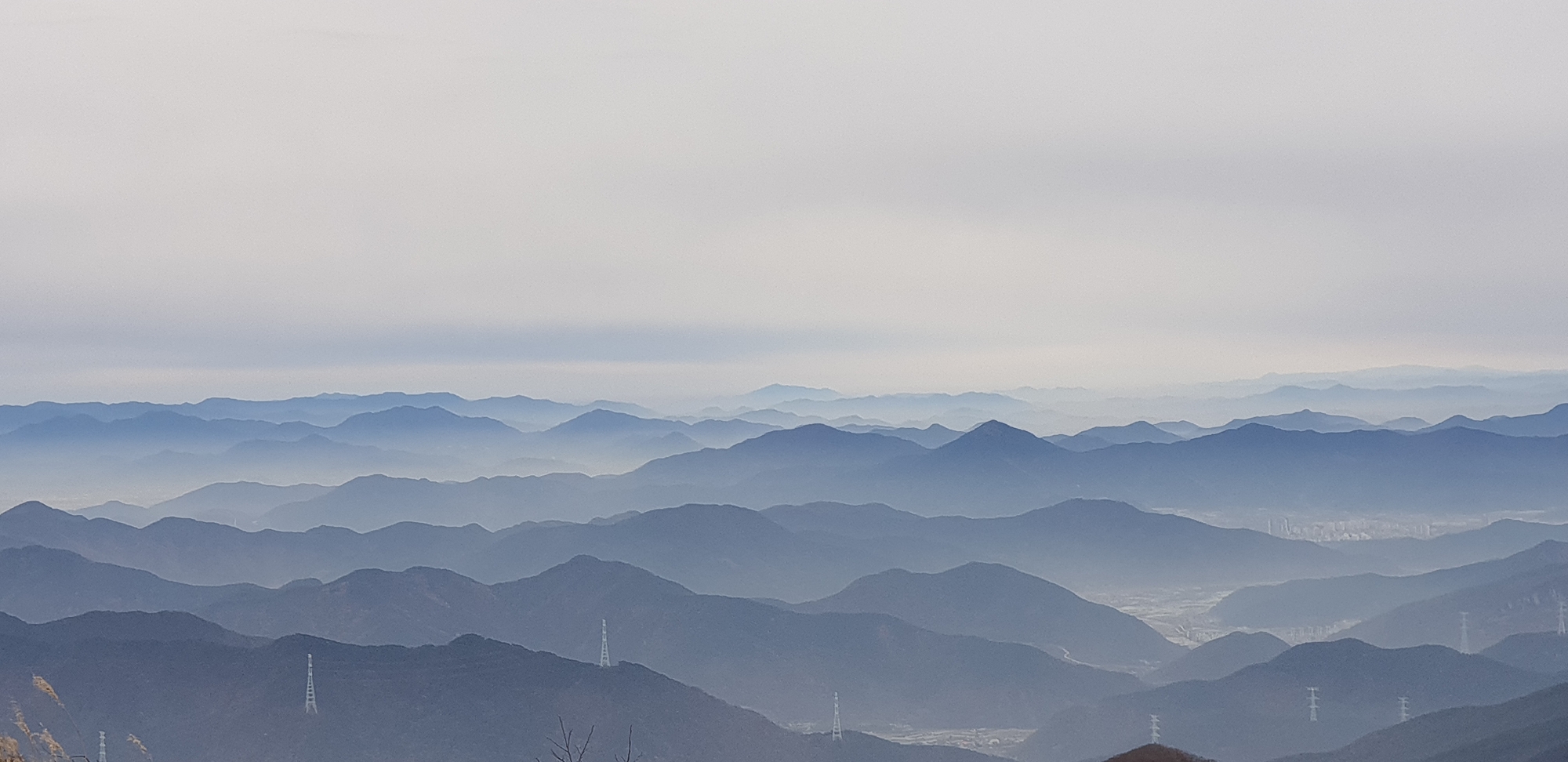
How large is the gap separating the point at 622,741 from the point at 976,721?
85.8 metres

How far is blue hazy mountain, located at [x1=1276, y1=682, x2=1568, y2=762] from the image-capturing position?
96.4 meters

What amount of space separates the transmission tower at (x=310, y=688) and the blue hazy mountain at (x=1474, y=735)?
306 feet

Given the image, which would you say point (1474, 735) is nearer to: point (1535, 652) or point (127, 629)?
point (1535, 652)

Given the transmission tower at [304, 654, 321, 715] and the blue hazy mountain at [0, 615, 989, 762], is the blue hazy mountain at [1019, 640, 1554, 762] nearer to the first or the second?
Result: the blue hazy mountain at [0, 615, 989, 762]

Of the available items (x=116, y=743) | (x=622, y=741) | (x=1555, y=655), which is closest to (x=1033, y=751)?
(x=622, y=741)

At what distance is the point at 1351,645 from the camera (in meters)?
172

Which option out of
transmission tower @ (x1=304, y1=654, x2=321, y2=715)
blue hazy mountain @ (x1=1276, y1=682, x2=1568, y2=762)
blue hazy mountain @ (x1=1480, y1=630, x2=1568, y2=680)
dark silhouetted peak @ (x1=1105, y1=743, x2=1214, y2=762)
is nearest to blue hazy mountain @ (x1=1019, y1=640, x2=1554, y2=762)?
blue hazy mountain @ (x1=1480, y1=630, x2=1568, y2=680)

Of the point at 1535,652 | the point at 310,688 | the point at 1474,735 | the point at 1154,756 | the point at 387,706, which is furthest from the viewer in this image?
the point at 1535,652

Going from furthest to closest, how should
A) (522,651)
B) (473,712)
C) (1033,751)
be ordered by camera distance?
1. (1033,751)
2. (522,651)
3. (473,712)

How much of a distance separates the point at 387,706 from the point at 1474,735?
102241mm

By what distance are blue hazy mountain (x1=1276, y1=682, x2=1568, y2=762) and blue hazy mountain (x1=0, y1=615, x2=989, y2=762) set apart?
37069 mm

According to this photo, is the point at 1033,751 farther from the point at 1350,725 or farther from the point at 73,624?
the point at 73,624

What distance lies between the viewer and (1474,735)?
111250 millimetres

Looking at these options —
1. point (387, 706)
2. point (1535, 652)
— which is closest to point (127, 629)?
point (387, 706)
